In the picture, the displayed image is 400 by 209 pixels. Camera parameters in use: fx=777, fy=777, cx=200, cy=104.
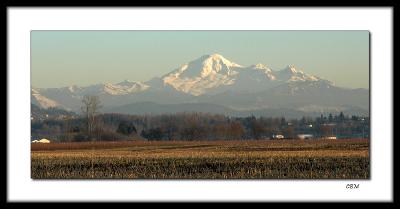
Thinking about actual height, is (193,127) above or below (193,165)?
above

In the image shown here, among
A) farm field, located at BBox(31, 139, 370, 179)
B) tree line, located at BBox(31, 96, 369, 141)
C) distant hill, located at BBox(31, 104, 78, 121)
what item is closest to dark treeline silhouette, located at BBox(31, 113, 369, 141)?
tree line, located at BBox(31, 96, 369, 141)

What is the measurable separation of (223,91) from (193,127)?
7405mm

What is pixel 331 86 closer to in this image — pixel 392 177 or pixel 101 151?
pixel 392 177

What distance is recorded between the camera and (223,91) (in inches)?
1109

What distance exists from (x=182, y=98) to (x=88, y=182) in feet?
21.2

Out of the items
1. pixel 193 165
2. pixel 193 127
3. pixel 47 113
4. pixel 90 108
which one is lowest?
pixel 193 165

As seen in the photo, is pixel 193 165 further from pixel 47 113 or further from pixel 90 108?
pixel 47 113

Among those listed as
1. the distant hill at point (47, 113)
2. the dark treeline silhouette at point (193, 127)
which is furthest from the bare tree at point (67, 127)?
the distant hill at point (47, 113)

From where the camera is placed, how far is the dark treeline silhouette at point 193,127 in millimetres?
30766

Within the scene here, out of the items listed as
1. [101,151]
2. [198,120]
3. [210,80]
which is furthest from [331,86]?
[101,151]

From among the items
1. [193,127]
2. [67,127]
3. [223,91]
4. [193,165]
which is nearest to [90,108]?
[67,127]

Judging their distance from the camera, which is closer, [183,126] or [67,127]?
[67,127]

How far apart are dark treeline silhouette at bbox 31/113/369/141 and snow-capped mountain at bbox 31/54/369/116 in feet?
3.88

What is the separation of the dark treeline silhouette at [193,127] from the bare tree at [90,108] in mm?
212
